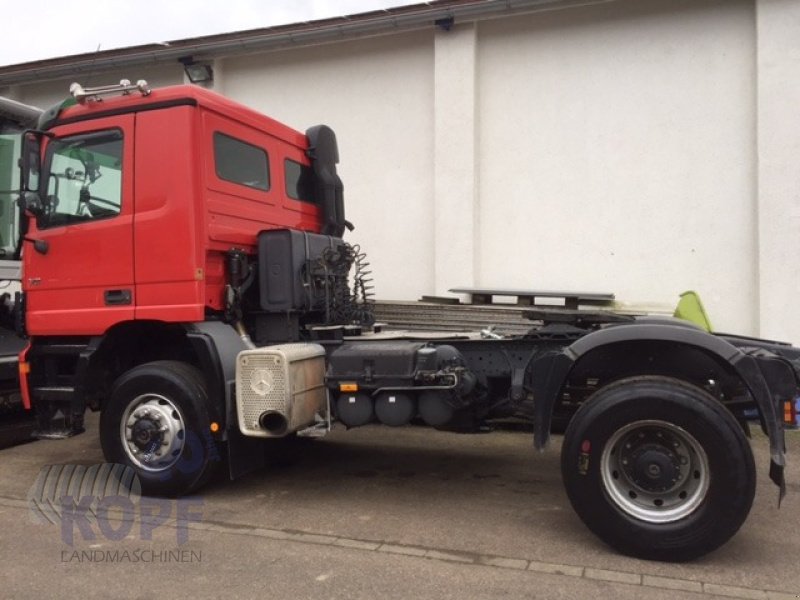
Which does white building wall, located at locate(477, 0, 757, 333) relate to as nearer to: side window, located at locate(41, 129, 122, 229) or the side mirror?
side window, located at locate(41, 129, 122, 229)

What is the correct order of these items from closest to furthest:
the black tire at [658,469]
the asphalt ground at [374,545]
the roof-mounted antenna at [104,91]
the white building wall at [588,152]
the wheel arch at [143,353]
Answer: the asphalt ground at [374,545] < the black tire at [658,469] < the wheel arch at [143,353] < the roof-mounted antenna at [104,91] < the white building wall at [588,152]

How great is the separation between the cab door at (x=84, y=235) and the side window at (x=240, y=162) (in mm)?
640

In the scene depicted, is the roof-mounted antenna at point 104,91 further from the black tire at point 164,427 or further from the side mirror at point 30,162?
the black tire at point 164,427

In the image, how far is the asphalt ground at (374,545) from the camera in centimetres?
364

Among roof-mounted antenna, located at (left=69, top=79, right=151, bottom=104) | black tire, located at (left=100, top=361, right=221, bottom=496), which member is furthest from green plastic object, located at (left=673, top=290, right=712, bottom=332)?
roof-mounted antenna, located at (left=69, top=79, right=151, bottom=104)

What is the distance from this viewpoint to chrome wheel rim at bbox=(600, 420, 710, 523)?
13.0 ft

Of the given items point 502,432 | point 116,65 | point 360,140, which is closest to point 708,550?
point 502,432

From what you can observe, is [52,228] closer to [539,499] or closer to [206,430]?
[206,430]

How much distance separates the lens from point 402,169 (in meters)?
9.51

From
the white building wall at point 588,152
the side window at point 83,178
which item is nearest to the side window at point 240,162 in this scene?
the side window at point 83,178

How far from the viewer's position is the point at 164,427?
5090 mm

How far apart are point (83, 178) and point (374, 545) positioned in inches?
140

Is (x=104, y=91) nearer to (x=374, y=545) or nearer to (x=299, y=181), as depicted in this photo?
(x=299, y=181)

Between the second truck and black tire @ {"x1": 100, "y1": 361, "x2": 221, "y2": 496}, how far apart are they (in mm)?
13
